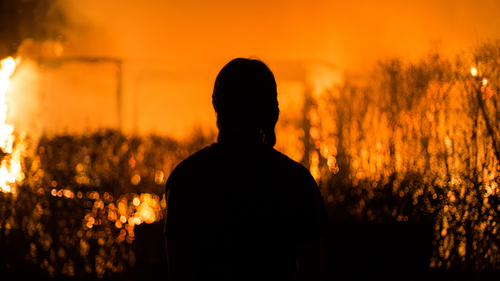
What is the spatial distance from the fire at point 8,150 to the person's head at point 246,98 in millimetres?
3672

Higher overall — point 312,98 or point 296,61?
point 296,61

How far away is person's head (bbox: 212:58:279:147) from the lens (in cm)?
119

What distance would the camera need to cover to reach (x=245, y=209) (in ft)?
3.65

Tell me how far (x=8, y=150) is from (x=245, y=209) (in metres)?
3.96

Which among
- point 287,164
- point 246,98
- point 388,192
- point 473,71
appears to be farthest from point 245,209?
point 473,71

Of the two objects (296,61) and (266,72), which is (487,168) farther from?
(266,72)

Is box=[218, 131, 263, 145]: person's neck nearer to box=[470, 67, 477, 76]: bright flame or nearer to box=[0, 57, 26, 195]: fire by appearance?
box=[470, 67, 477, 76]: bright flame

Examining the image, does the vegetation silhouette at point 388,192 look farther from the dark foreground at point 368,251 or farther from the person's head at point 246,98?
the person's head at point 246,98

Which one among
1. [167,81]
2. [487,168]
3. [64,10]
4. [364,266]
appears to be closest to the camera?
[364,266]

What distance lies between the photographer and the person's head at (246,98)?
1191 mm

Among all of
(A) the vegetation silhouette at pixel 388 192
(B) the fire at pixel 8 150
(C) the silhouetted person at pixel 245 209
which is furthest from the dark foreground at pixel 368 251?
(C) the silhouetted person at pixel 245 209

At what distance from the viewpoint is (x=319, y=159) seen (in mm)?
5371

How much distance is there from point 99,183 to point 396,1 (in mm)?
3736

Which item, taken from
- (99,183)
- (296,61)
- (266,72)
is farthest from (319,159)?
(266,72)
